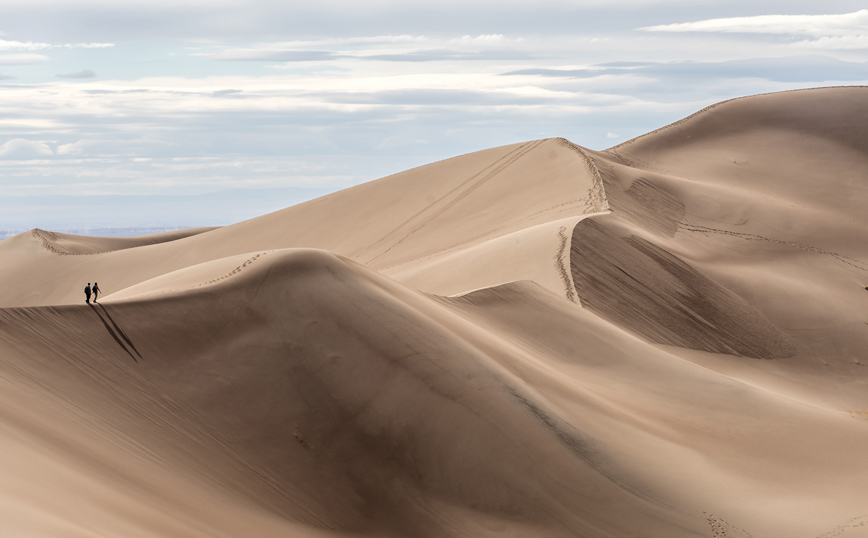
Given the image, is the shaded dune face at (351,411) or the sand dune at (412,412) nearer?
the sand dune at (412,412)

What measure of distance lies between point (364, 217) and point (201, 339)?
29.3 m

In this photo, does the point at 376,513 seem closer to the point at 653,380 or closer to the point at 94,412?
the point at 94,412

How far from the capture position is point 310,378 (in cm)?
1322

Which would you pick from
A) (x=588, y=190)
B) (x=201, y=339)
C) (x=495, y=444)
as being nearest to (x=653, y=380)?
(x=495, y=444)

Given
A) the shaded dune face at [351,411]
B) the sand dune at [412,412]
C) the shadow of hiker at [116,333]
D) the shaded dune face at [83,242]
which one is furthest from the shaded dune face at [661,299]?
the shaded dune face at [83,242]

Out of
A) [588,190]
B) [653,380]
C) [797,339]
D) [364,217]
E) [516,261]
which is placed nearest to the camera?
[653,380]

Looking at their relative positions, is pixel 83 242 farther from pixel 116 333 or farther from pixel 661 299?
pixel 116 333

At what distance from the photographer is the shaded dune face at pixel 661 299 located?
22.9m

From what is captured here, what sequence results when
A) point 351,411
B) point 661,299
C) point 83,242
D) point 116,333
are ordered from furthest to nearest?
point 83,242, point 661,299, point 351,411, point 116,333

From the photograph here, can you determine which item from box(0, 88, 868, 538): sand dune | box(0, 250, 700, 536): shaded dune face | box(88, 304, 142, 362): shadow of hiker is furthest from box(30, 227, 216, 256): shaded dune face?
box(0, 250, 700, 536): shaded dune face

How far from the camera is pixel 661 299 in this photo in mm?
24453

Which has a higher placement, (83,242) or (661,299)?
(661,299)

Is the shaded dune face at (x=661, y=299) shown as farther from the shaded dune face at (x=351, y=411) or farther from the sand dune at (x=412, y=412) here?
the shaded dune face at (x=351, y=411)

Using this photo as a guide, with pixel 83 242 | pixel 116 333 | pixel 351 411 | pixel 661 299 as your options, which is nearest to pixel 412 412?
pixel 351 411
